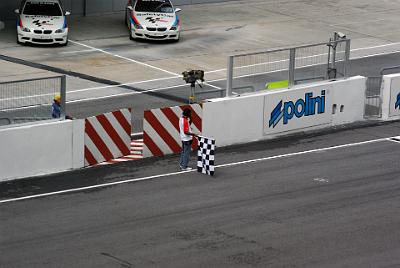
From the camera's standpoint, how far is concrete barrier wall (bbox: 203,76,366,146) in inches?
1101

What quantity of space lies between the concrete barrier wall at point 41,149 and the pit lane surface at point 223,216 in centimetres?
36

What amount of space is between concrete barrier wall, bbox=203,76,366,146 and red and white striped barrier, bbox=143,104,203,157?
0.82 metres

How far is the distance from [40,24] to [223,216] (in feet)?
65.6

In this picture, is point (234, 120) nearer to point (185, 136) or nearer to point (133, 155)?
point (185, 136)

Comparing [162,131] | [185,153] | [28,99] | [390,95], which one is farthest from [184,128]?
[390,95]

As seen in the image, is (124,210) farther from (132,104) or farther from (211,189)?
(132,104)

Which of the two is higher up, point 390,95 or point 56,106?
point 56,106

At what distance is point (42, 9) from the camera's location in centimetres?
4116

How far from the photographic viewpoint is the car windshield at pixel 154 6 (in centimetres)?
4303

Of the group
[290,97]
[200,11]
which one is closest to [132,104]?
[290,97]

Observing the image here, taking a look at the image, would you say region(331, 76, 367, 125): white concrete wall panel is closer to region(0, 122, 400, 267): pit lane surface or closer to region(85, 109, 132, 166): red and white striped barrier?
region(0, 122, 400, 267): pit lane surface

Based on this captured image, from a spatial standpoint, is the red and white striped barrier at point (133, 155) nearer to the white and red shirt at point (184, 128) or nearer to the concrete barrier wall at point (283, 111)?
the white and red shirt at point (184, 128)

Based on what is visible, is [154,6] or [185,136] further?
[154,6]

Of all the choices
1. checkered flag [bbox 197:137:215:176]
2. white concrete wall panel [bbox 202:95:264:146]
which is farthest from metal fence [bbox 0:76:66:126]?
white concrete wall panel [bbox 202:95:264:146]
